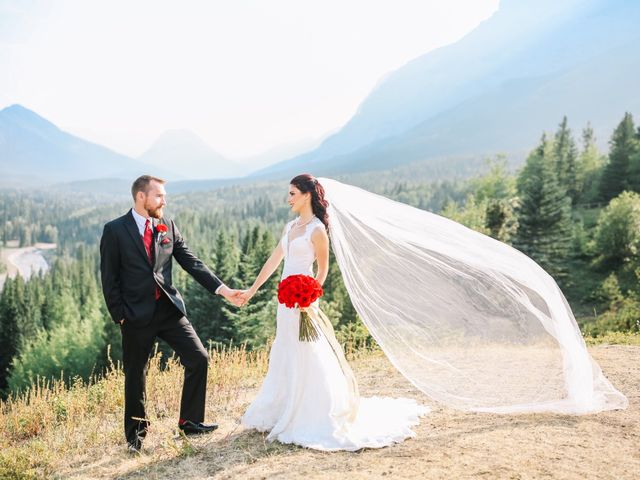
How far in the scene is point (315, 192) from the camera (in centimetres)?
589

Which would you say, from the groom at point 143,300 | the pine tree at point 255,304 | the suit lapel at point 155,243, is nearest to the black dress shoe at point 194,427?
the groom at point 143,300

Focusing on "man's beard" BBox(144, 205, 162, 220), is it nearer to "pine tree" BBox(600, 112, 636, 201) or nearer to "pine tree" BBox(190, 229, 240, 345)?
"pine tree" BBox(190, 229, 240, 345)

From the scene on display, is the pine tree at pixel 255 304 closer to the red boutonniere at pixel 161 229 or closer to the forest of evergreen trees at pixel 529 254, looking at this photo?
the forest of evergreen trees at pixel 529 254

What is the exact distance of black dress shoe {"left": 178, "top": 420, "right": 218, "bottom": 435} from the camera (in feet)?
19.6

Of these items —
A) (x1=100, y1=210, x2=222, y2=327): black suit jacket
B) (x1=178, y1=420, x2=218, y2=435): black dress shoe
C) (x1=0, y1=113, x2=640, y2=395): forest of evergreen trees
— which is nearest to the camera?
(x1=100, y1=210, x2=222, y2=327): black suit jacket

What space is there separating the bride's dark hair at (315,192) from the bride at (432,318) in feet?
0.04

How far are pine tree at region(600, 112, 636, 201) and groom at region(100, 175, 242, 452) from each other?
52.0 meters

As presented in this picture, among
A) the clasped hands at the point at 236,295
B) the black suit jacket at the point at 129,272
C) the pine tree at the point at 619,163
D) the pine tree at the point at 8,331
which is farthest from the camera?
the pine tree at the point at 8,331

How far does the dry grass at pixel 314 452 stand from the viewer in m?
4.68

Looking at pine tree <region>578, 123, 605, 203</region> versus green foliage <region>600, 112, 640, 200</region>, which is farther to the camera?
pine tree <region>578, 123, 605, 203</region>

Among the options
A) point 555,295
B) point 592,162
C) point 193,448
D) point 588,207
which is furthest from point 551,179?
point 193,448

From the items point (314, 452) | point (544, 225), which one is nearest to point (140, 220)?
point (314, 452)

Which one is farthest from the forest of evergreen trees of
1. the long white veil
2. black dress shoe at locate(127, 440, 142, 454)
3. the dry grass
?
black dress shoe at locate(127, 440, 142, 454)

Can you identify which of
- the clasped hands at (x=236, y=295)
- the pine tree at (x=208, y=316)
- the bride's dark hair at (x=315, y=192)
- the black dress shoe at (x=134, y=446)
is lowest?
the pine tree at (x=208, y=316)
